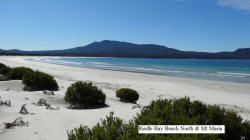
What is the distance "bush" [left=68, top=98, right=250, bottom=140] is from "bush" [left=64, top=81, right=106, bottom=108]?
420 cm

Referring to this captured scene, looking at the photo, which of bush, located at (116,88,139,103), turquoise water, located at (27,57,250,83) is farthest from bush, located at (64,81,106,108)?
turquoise water, located at (27,57,250,83)

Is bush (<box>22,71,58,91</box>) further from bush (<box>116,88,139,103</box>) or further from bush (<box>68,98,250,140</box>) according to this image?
bush (<box>68,98,250,140</box>)

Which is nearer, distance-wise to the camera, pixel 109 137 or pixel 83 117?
pixel 109 137

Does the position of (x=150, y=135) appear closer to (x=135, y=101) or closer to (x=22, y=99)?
(x=22, y=99)

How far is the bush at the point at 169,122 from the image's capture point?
3664 mm

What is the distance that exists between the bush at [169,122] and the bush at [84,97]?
13.8ft

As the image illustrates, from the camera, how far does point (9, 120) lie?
689 cm

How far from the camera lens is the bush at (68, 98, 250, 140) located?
3664mm

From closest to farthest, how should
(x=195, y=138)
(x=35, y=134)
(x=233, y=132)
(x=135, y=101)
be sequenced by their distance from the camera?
(x=195, y=138)
(x=233, y=132)
(x=35, y=134)
(x=135, y=101)

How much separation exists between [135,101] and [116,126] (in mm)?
8329

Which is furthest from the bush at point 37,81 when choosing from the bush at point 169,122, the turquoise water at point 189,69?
the turquoise water at point 189,69

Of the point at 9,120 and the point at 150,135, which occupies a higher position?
the point at 150,135

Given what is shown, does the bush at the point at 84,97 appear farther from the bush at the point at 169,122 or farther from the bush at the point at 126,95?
the bush at the point at 169,122

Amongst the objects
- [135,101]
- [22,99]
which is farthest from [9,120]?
[135,101]
